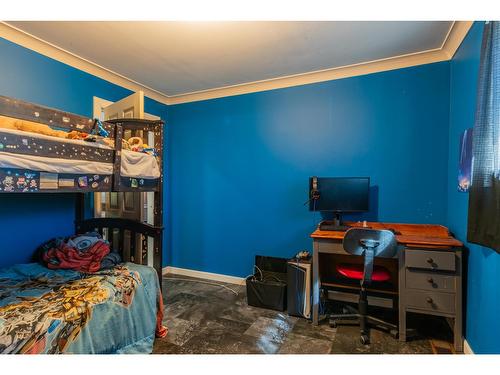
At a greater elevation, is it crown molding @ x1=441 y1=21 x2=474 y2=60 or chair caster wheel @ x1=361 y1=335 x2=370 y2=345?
crown molding @ x1=441 y1=21 x2=474 y2=60

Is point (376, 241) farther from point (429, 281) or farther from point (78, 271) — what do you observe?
point (78, 271)

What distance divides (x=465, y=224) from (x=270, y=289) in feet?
5.53

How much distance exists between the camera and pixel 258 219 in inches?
121

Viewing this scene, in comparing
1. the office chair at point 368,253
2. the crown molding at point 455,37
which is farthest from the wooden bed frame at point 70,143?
the crown molding at point 455,37

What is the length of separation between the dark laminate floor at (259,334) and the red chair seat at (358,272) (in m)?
0.47

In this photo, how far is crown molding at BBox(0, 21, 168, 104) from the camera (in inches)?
78.4

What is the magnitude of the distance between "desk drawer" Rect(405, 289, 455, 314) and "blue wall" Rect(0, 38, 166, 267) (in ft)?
10.1

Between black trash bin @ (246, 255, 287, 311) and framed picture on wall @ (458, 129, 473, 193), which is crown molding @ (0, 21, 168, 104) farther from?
framed picture on wall @ (458, 129, 473, 193)

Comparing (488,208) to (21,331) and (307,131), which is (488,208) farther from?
(21,331)

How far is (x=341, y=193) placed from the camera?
2475 millimetres

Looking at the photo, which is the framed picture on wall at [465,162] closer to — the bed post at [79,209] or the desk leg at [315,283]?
the desk leg at [315,283]

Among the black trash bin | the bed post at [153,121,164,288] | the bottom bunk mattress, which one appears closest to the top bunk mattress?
the bed post at [153,121,164,288]
